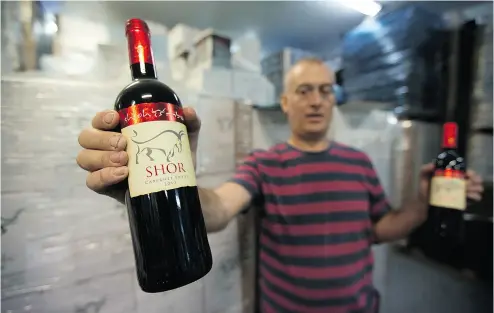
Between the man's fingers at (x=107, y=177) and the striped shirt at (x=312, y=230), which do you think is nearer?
the man's fingers at (x=107, y=177)

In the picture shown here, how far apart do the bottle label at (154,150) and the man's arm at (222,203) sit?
207mm

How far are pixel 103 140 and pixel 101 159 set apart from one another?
0.03 meters

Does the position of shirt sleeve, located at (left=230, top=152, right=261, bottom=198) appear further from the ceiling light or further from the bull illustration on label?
the ceiling light

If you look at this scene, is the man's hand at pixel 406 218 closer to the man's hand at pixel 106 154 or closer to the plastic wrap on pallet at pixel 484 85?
the plastic wrap on pallet at pixel 484 85

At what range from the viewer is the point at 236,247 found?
29.7 inches

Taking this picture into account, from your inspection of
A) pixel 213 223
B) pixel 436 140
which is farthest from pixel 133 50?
pixel 436 140

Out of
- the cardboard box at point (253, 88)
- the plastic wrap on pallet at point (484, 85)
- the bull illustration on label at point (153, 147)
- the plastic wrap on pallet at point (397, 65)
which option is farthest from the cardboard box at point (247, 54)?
the plastic wrap on pallet at point (484, 85)

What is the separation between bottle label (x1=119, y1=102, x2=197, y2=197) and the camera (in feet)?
1.03

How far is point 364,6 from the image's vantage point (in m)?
0.69

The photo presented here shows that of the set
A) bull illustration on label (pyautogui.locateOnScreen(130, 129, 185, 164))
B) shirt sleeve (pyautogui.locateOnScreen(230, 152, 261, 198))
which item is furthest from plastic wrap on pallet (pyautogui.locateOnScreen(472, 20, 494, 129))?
bull illustration on label (pyautogui.locateOnScreen(130, 129, 185, 164))

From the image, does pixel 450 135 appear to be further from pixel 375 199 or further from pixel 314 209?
pixel 314 209

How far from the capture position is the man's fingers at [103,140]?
33 cm

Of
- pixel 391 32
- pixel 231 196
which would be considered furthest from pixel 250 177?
pixel 391 32

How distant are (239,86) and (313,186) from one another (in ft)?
1.19
